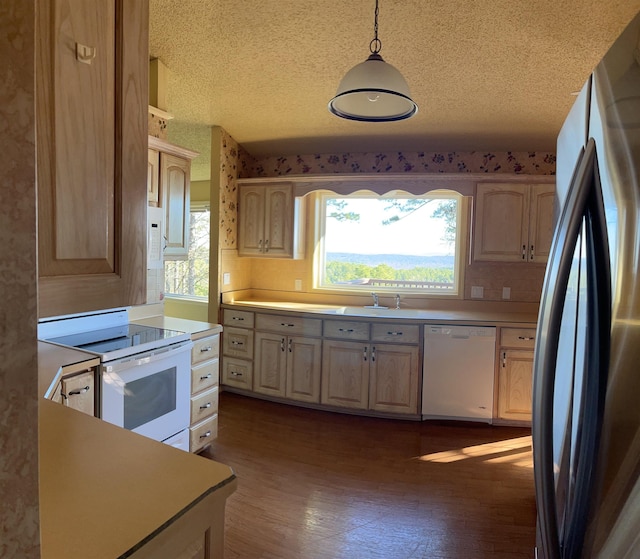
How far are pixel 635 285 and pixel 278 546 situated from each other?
217cm

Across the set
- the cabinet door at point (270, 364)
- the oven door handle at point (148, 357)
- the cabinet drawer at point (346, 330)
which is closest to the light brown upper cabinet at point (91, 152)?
the oven door handle at point (148, 357)

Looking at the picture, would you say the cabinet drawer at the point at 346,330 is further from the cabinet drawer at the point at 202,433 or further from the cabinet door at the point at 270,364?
the cabinet drawer at the point at 202,433

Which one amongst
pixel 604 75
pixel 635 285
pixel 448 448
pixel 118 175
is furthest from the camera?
pixel 448 448

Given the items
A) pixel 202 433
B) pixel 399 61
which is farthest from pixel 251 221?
pixel 202 433

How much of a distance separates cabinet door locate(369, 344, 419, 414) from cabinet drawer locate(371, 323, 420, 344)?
0.06 metres

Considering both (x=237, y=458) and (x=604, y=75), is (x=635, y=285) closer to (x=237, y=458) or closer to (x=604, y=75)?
(x=604, y=75)

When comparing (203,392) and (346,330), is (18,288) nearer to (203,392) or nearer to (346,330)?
(203,392)

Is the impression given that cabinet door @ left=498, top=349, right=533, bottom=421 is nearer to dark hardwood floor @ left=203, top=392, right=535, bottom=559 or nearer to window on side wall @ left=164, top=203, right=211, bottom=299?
dark hardwood floor @ left=203, top=392, right=535, bottom=559

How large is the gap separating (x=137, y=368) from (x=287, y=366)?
1889 mm

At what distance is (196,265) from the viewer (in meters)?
5.60

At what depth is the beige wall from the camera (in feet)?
1.34

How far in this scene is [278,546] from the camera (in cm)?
212

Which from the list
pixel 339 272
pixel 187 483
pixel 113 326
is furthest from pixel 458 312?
pixel 187 483

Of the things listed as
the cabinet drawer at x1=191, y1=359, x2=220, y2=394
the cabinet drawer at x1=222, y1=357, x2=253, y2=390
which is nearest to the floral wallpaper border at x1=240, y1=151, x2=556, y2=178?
the cabinet drawer at x1=222, y1=357, x2=253, y2=390
